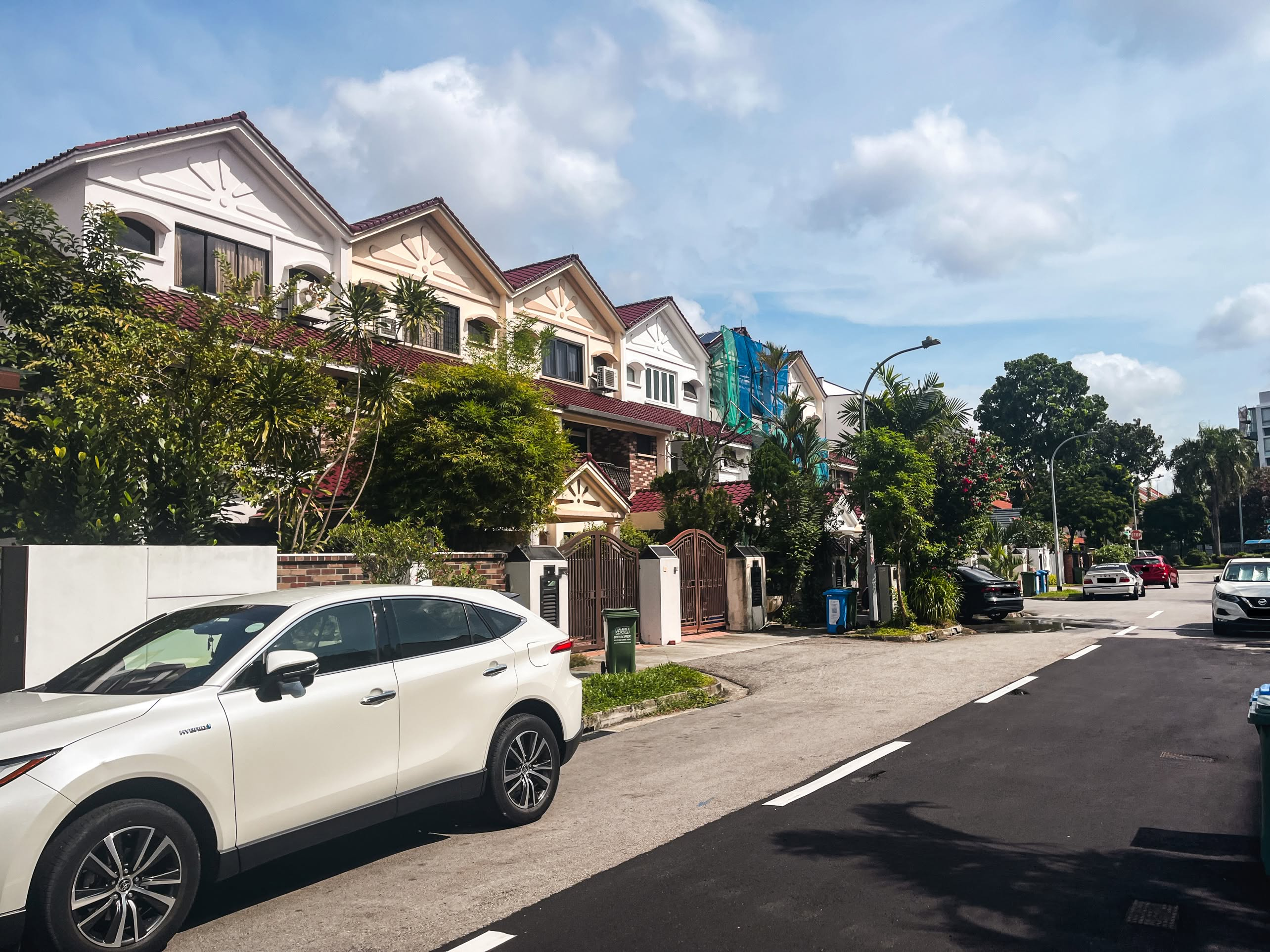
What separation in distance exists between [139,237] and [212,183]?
2041mm

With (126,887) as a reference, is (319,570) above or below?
above

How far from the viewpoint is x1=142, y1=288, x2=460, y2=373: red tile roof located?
14.0 m

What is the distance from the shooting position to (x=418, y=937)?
451cm

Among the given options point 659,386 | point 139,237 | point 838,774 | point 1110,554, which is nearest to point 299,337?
point 139,237

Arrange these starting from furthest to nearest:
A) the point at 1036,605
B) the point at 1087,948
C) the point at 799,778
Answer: the point at 1036,605
the point at 799,778
the point at 1087,948

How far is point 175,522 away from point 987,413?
2859 inches

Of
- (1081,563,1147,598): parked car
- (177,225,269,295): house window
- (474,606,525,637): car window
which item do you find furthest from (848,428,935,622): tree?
(474,606,525,637): car window

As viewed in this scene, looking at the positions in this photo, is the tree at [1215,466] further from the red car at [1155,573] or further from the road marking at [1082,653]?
the road marking at [1082,653]

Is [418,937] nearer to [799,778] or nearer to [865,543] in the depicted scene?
[799,778]

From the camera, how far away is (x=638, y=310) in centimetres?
3369

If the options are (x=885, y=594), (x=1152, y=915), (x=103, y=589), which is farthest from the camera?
(x=885, y=594)

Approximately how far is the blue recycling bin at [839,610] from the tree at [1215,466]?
72.0 meters

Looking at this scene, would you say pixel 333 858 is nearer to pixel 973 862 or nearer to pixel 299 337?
pixel 973 862

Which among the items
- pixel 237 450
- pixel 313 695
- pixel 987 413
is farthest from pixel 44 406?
pixel 987 413
